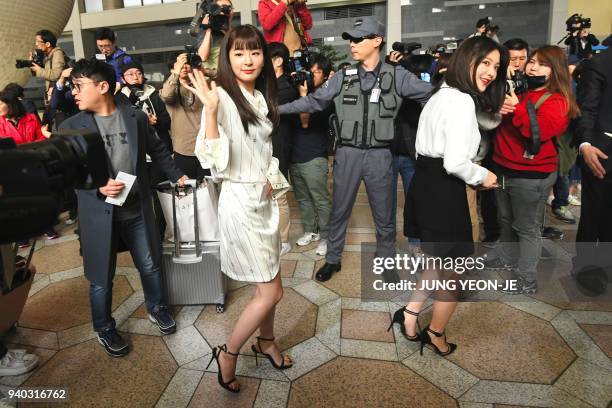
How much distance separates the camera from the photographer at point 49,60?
4766 millimetres

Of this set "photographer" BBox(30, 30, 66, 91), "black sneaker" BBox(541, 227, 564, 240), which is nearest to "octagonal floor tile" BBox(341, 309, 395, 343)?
"black sneaker" BBox(541, 227, 564, 240)

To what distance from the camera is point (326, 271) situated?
3.27 metres

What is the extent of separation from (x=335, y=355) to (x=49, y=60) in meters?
4.96

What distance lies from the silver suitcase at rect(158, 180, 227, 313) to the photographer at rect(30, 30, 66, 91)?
3.12 metres

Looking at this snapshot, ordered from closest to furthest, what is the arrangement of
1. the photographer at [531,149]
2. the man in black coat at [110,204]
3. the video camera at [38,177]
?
the video camera at [38,177] < the man in black coat at [110,204] < the photographer at [531,149]

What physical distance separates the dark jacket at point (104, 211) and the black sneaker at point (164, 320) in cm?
39

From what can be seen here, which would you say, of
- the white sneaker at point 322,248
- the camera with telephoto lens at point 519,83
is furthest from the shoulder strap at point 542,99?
the white sneaker at point 322,248

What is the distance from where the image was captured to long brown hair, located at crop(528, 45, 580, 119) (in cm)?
270

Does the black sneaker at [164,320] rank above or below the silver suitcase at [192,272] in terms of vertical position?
below

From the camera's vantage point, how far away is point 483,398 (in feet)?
6.46

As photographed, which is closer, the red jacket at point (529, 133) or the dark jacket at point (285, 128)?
the red jacket at point (529, 133)

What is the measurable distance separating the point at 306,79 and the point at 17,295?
2.55 metres

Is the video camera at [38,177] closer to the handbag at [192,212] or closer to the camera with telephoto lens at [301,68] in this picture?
the handbag at [192,212]

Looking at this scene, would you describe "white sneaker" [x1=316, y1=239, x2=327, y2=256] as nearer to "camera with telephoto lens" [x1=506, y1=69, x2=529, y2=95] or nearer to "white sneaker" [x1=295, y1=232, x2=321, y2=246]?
"white sneaker" [x1=295, y1=232, x2=321, y2=246]
